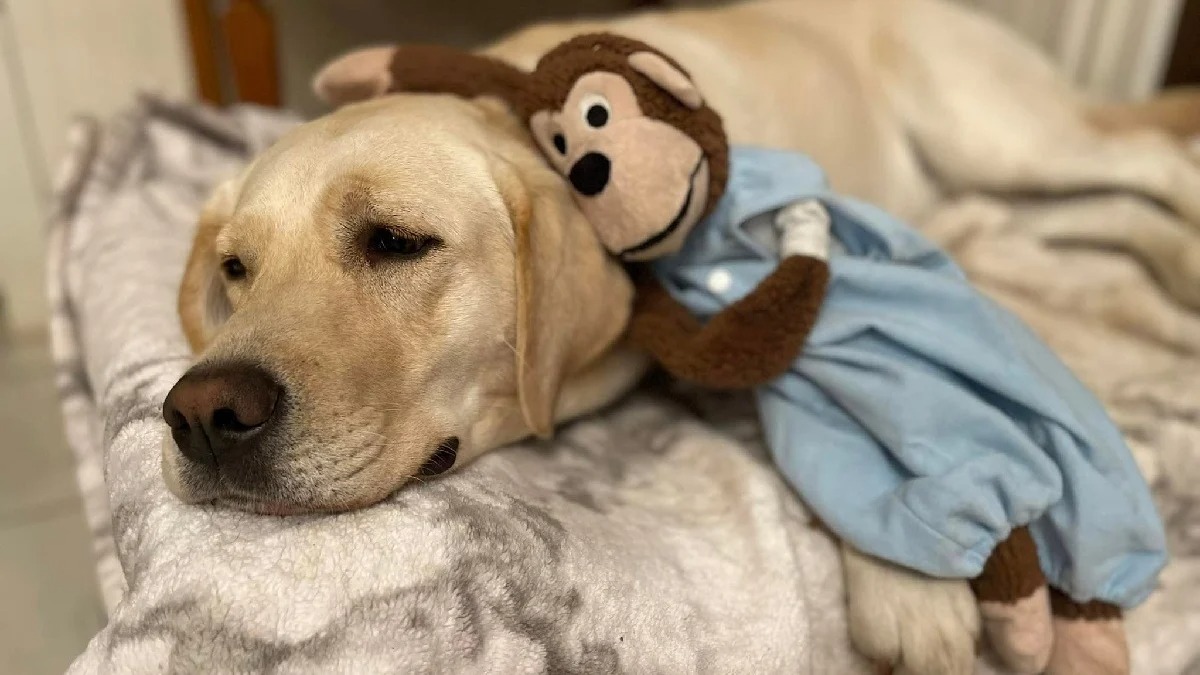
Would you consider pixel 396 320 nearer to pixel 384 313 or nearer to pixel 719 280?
pixel 384 313

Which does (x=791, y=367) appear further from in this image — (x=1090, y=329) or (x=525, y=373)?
(x=1090, y=329)

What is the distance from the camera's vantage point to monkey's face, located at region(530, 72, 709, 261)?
101 cm

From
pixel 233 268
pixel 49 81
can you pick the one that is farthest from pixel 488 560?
pixel 49 81

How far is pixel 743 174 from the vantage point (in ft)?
3.77

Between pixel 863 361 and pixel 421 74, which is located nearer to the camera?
pixel 863 361

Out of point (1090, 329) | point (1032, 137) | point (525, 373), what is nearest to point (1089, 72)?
point (1032, 137)

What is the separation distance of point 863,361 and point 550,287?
1.19 feet

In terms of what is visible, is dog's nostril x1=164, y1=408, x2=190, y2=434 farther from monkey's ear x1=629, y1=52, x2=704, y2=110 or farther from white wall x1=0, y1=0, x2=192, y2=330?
white wall x1=0, y1=0, x2=192, y2=330

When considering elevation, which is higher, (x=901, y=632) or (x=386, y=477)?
(x=386, y=477)

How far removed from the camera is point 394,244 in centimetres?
97

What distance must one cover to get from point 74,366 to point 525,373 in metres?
0.97

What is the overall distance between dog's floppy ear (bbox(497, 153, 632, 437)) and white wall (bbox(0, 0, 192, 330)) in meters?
1.90

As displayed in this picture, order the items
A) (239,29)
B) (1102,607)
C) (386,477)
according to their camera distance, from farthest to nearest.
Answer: (239,29)
(1102,607)
(386,477)

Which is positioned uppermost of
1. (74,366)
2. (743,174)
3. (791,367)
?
(743,174)
